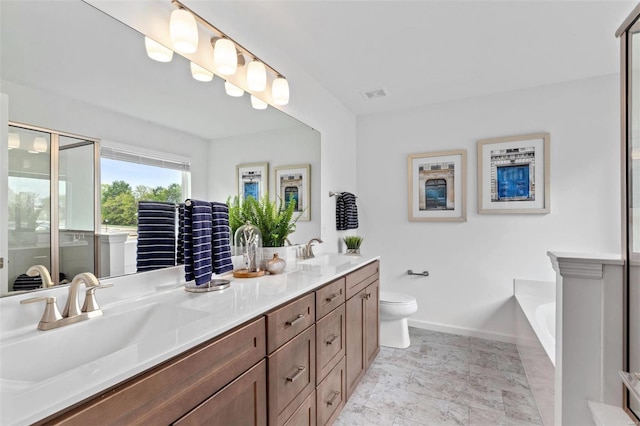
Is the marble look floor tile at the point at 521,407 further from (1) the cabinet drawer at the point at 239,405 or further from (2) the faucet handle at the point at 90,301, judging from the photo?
(2) the faucet handle at the point at 90,301

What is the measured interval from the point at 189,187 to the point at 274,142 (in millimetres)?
817

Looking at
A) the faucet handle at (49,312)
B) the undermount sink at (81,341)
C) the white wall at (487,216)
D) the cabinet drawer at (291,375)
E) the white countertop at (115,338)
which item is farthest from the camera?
the white wall at (487,216)

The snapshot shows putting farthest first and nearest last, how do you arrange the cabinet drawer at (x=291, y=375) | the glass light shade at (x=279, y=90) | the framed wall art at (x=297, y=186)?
the framed wall art at (x=297, y=186)
the glass light shade at (x=279, y=90)
the cabinet drawer at (x=291, y=375)

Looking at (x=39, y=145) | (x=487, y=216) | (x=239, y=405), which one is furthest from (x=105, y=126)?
(x=487, y=216)

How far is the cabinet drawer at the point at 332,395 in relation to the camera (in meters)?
1.53

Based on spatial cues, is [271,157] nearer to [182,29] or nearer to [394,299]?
[182,29]

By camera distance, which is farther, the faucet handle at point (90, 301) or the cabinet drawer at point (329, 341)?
the cabinet drawer at point (329, 341)

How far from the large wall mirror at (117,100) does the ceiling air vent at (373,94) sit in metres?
1.43

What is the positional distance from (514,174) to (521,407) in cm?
194

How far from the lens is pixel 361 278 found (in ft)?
6.90

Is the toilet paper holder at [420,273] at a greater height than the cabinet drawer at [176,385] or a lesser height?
lesser

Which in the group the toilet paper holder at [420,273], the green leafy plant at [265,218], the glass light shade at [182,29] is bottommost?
the toilet paper holder at [420,273]

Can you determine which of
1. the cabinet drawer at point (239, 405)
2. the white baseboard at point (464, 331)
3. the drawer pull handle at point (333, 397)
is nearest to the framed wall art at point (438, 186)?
the white baseboard at point (464, 331)

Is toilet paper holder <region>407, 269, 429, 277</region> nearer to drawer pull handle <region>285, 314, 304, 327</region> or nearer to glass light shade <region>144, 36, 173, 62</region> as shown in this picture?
drawer pull handle <region>285, 314, 304, 327</region>
